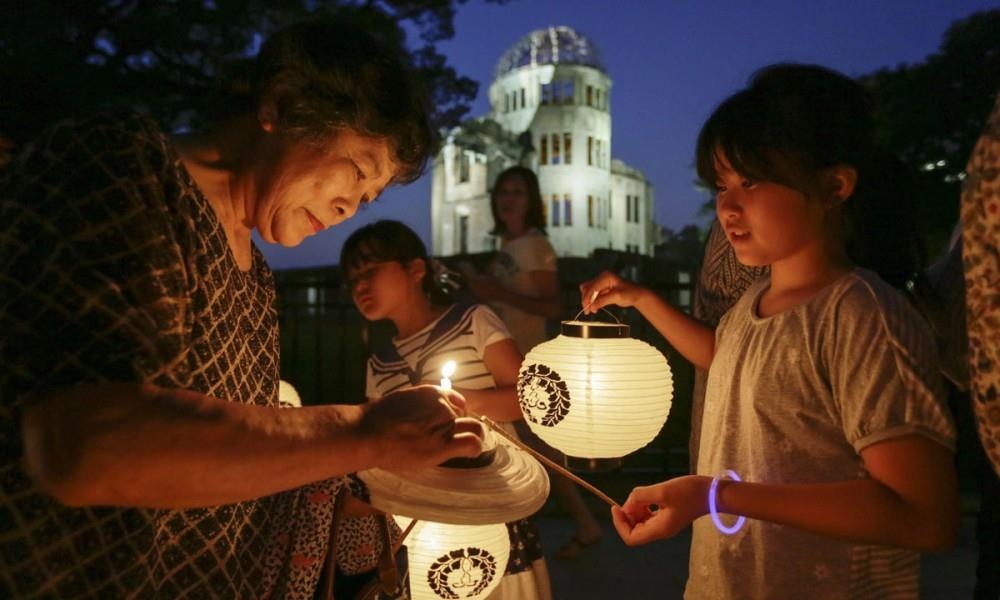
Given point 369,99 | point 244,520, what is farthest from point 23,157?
point 244,520

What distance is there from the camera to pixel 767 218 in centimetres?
180

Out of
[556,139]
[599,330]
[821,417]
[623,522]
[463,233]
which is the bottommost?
[623,522]

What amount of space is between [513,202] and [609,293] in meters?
2.58

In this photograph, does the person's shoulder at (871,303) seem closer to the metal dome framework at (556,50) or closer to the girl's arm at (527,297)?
the girl's arm at (527,297)

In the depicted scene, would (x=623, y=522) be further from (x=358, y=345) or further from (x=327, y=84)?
(x=358, y=345)

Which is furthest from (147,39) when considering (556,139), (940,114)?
(556,139)

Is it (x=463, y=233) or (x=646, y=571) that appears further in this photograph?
(x=463, y=233)

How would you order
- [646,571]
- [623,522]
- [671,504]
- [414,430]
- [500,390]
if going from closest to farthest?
[414,430]
[671,504]
[623,522]
[500,390]
[646,571]

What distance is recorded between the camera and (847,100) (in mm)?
1804

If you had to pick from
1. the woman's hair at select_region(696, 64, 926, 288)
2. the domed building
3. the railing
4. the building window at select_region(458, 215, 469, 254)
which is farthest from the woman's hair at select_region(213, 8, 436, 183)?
the building window at select_region(458, 215, 469, 254)

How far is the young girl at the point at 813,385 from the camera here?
147 centimetres

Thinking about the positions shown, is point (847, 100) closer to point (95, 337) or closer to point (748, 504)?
point (748, 504)

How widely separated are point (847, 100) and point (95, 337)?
5.84 ft

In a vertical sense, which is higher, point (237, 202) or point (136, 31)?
point (136, 31)
